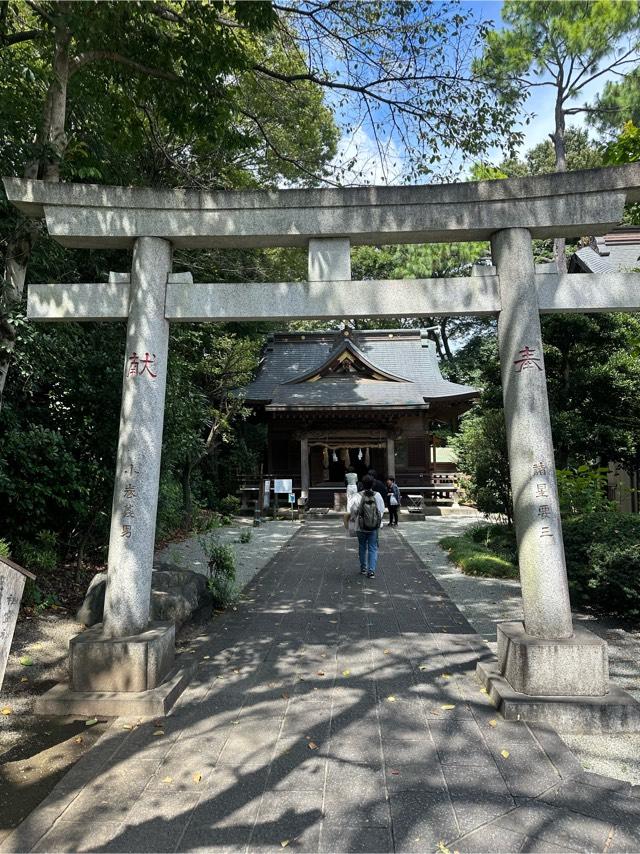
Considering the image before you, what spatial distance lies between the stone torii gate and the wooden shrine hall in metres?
13.6

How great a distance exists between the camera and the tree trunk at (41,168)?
4859 mm

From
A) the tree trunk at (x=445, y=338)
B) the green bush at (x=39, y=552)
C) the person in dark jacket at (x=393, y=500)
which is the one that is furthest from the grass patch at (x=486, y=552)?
the tree trunk at (x=445, y=338)

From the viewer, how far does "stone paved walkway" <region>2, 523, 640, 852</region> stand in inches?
99.2

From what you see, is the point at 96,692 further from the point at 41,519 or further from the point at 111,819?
the point at 41,519

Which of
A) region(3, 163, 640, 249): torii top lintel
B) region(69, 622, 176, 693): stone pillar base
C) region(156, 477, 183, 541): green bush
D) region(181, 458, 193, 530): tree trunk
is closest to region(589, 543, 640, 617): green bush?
region(3, 163, 640, 249): torii top lintel

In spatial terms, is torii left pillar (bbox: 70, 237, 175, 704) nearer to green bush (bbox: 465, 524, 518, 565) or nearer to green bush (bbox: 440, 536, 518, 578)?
green bush (bbox: 440, 536, 518, 578)

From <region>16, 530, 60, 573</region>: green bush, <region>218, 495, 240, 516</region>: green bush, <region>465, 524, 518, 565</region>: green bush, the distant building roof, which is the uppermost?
the distant building roof

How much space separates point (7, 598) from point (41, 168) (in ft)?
14.1

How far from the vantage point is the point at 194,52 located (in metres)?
5.62

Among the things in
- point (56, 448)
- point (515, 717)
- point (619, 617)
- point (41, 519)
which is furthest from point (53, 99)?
point (619, 617)

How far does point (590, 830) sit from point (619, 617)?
4541mm

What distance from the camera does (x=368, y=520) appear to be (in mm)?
8102

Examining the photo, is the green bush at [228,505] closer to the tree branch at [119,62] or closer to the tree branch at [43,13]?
the tree branch at [119,62]

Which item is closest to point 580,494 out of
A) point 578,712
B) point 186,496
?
point 578,712
